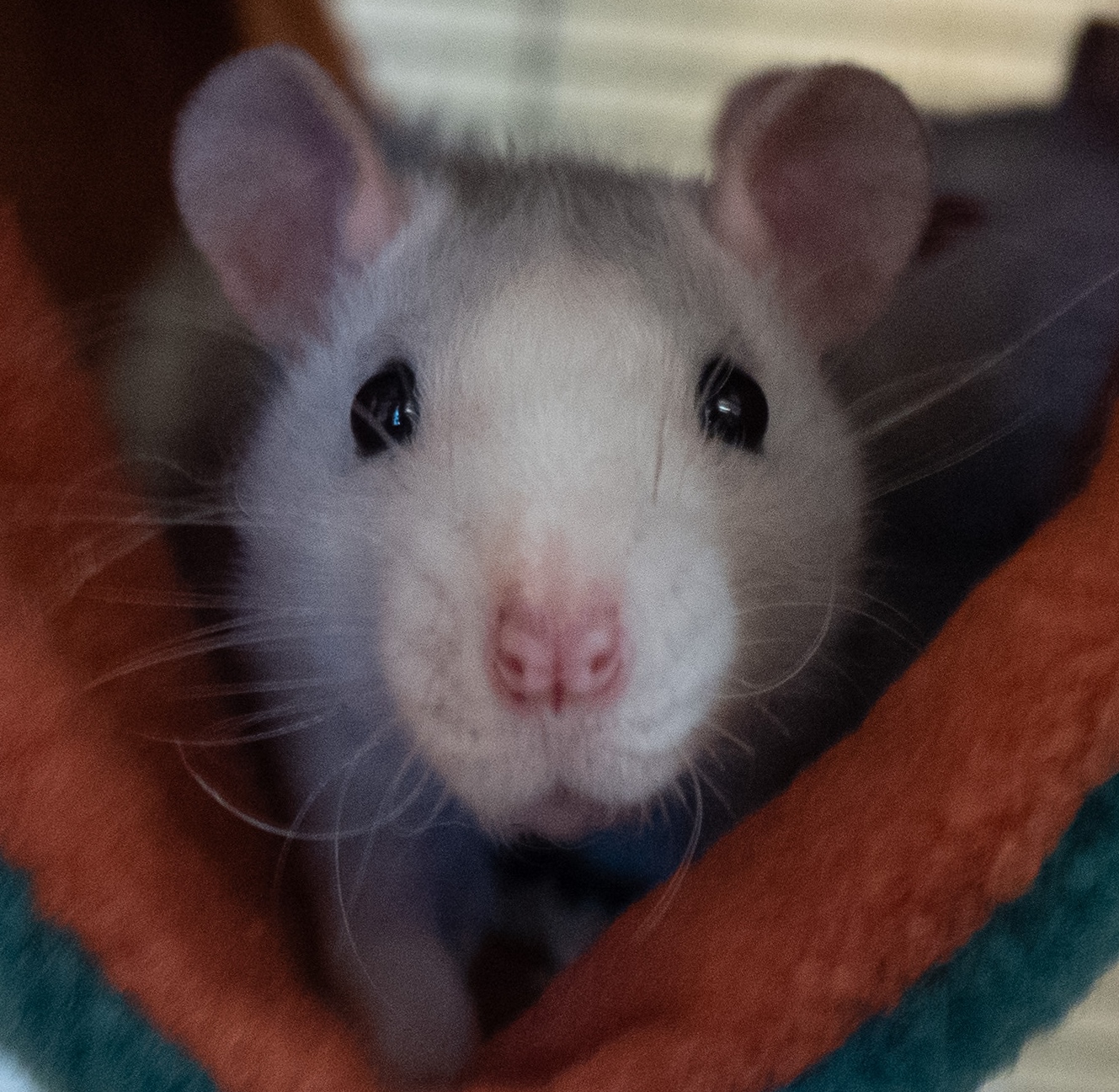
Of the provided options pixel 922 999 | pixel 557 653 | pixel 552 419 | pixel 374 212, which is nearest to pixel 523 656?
pixel 557 653

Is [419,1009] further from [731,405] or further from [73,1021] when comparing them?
[731,405]

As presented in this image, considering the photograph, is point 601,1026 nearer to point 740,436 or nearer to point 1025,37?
point 740,436

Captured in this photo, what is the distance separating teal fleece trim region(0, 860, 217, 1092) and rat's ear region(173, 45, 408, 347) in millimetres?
557

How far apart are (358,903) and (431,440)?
365mm

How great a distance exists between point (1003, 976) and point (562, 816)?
11.0 inches

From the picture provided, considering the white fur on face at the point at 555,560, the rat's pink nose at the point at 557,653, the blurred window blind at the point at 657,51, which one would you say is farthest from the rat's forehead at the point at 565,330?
the blurred window blind at the point at 657,51

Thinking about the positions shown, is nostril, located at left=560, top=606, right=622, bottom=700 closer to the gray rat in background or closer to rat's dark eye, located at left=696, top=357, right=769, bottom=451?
the gray rat in background

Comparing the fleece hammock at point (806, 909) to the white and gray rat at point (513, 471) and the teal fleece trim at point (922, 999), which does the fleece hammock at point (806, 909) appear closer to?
the teal fleece trim at point (922, 999)

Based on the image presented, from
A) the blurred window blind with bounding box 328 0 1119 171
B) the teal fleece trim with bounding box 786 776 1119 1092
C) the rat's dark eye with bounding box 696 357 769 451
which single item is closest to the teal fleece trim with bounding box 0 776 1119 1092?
the teal fleece trim with bounding box 786 776 1119 1092

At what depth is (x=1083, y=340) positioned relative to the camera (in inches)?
36.3

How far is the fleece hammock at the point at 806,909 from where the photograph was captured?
56 cm

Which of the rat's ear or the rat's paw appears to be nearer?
the rat's paw

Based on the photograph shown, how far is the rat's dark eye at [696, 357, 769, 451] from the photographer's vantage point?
781 mm

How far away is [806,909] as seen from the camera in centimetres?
60
